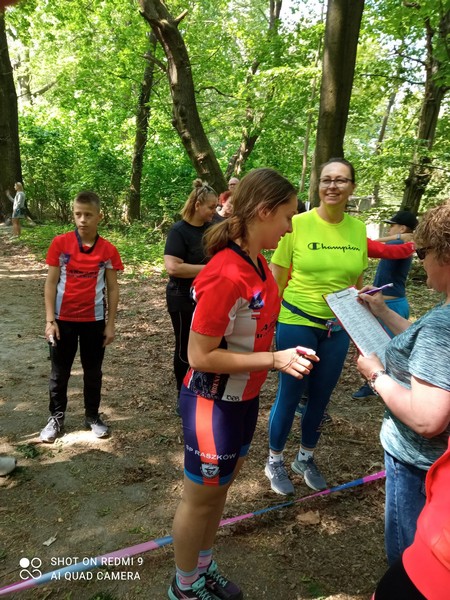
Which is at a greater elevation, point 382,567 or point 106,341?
point 106,341

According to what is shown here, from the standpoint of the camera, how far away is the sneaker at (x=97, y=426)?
11.7ft

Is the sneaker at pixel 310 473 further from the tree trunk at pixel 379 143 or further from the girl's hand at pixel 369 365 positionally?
the tree trunk at pixel 379 143

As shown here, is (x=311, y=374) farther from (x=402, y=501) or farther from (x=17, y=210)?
(x=17, y=210)

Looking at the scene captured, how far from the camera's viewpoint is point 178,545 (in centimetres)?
189

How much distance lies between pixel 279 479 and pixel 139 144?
14635mm

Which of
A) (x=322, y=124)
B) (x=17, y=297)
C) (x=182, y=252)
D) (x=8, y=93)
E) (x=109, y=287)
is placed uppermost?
(x=8, y=93)

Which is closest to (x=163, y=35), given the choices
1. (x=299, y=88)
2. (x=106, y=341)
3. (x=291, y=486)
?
(x=299, y=88)

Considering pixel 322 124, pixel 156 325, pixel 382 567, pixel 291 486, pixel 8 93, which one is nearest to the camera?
pixel 382 567

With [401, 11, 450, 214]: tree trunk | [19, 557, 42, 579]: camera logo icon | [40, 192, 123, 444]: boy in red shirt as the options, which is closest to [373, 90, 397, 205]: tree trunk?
[401, 11, 450, 214]: tree trunk

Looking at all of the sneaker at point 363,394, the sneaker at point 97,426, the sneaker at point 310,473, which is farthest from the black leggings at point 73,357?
the sneaker at point 363,394

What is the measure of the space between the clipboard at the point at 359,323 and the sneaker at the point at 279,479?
1446 millimetres

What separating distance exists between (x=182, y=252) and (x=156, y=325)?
3318 millimetres

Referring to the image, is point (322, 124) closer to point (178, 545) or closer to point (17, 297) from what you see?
point (178, 545)

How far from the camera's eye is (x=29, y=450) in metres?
3.33
